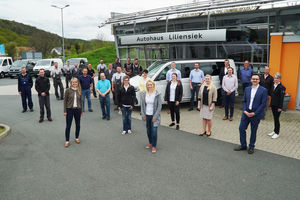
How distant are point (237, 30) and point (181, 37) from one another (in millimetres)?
3130

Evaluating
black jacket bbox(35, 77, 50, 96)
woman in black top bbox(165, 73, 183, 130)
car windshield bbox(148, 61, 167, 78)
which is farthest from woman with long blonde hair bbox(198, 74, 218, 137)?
black jacket bbox(35, 77, 50, 96)

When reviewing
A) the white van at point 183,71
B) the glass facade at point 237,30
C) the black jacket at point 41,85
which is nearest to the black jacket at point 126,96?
the white van at point 183,71

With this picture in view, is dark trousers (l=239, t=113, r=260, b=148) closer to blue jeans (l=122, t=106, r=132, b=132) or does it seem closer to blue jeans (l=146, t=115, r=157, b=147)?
blue jeans (l=146, t=115, r=157, b=147)

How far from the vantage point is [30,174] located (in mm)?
5176

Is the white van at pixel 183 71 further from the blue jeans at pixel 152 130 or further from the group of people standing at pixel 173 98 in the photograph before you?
the blue jeans at pixel 152 130

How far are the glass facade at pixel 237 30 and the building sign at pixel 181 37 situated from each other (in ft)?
1.75

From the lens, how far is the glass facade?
11.9 m

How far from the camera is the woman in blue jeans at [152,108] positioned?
20.3 feet

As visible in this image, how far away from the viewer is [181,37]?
42.6 feet

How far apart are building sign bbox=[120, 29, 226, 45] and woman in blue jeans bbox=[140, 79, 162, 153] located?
6653mm

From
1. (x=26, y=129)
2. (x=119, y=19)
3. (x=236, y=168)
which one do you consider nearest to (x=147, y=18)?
(x=119, y=19)

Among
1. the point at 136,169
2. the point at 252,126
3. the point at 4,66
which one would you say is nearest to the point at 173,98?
the point at 252,126

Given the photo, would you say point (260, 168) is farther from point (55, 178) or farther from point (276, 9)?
point (276, 9)

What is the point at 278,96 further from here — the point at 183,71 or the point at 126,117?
the point at 183,71
